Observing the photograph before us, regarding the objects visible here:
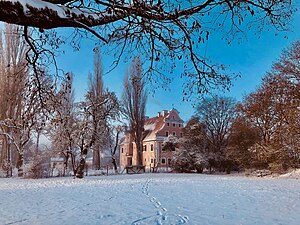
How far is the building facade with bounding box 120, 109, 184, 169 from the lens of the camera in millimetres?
40969

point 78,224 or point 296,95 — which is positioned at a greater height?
point 296,95

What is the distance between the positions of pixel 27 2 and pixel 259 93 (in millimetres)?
23282

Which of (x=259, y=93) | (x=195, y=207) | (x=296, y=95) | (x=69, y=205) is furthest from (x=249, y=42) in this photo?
(x=259, y=93)

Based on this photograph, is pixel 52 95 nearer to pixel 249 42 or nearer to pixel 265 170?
pixel 249 42

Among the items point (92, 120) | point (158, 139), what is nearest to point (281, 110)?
point (92, 120)

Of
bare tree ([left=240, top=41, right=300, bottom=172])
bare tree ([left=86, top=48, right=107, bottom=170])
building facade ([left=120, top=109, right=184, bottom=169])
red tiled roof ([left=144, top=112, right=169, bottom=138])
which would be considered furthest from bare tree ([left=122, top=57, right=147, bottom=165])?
bare tree ([left=240, top=41, right=300, bottom=172])

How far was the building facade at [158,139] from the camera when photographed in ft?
134

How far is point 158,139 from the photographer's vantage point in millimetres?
41094

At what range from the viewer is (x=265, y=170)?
2312cm

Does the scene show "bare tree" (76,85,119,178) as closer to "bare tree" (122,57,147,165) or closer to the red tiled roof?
"bare tree" (122,57,147,165)

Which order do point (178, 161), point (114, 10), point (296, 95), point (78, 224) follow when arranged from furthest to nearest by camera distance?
point (178, 161), point (296, 95), point (78, 224), point (114, 10)

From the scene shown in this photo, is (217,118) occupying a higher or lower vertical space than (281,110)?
higher

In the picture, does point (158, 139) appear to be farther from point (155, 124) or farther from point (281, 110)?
point (281, 110)

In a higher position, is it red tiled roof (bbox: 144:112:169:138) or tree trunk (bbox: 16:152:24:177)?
red tiled roof (bbox: 144:112:169:138)
